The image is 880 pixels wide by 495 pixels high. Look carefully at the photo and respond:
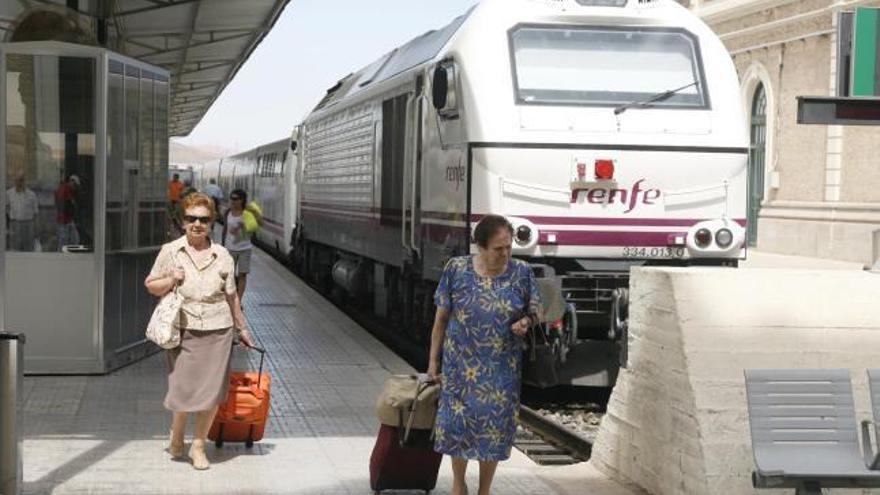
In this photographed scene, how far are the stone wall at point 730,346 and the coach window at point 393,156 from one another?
7.41 meters

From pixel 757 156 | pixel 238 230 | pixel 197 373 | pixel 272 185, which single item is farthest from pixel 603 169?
pixel 757 156

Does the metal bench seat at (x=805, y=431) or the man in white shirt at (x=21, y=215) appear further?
the man in white shirt at (x=21, y=215)

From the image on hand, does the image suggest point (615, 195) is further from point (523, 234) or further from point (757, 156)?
point (757, 156)

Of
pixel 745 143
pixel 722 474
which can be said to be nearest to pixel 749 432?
pixel 722 474

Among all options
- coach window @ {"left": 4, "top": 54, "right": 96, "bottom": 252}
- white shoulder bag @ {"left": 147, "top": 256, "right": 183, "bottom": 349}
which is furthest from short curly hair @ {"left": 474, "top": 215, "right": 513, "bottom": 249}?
coach window @ {"left": 4, "top": 54, "right": 96, "bottom": 252}

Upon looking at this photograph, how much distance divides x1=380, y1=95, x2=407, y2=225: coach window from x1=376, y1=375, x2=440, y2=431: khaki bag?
7524 millimetres

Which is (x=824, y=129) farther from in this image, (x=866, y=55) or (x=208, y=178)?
(x=208, y=178)

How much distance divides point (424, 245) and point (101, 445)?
5.14 meters

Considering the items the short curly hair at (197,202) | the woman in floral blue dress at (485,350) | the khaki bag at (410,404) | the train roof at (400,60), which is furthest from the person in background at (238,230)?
Result: the woman in floral blue dress at (485,350)

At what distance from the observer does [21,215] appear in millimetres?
12008

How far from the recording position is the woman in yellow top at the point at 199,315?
333 inches

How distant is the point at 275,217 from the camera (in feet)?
109

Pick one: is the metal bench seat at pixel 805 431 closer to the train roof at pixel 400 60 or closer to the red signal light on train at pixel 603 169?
the red signal light on train at pixel 603 169

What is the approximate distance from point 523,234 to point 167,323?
411 centimetres
